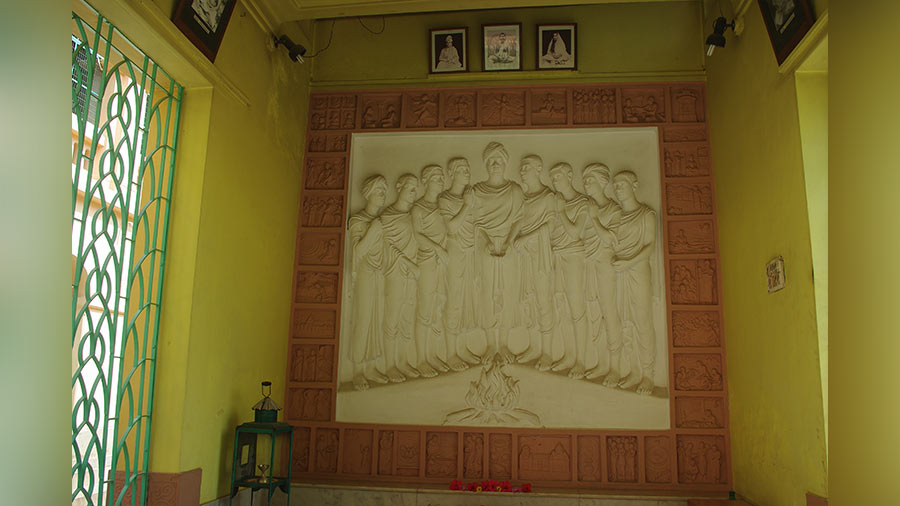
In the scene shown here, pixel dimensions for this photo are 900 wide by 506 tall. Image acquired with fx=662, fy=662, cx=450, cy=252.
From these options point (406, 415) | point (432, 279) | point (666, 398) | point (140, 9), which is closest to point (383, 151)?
point (432, 279)

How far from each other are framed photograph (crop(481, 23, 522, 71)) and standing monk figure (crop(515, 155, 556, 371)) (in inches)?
37.8

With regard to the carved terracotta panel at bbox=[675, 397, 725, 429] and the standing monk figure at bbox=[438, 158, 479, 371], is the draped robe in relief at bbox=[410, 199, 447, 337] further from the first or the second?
the carved terracotta panel at bbox=[675, 397, 725, 429]

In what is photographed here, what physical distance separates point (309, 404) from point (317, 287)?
1.06 m

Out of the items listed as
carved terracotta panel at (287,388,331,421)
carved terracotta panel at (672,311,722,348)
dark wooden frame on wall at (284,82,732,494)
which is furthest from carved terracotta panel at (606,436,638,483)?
carved terracotta panel at (287,388,331,421)

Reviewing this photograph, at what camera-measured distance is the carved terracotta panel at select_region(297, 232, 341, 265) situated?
20.4ft

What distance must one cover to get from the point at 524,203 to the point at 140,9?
355cm

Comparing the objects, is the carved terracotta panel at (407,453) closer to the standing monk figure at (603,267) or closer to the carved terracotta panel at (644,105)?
the standing monk figure at (603,267)

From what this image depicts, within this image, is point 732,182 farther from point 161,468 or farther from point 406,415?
point 161,468

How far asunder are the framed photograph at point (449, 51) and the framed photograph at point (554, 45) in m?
0.72

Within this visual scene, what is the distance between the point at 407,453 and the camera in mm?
5750

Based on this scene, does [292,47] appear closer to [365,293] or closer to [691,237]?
[365,293]

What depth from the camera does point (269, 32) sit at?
5594mm

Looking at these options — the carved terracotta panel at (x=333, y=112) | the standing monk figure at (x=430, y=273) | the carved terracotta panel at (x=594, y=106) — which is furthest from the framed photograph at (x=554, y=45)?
the carved terracotta panel at (x=333, y=112)
